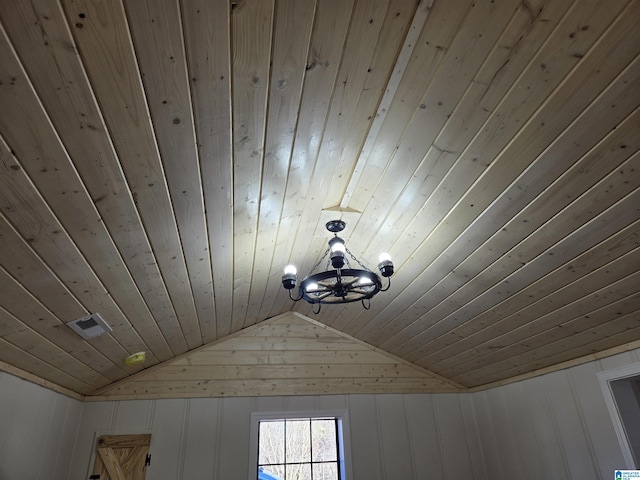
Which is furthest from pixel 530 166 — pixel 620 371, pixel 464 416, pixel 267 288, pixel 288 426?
pixel 288 426

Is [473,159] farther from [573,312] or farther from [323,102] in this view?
[573,312]

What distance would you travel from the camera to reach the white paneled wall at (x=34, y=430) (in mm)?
3410

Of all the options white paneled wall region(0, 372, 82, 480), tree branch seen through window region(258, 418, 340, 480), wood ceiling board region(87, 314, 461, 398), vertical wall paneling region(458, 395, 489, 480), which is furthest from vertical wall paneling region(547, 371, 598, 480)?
white paneled wall region(0, 372, 82, 480)

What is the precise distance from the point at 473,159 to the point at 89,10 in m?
1.84

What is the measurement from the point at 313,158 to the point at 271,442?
189 inches

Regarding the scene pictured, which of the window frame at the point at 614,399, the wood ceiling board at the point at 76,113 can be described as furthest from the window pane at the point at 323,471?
the wood ceiling board at the point at 76,113

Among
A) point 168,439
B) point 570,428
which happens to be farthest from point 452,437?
point 168,439

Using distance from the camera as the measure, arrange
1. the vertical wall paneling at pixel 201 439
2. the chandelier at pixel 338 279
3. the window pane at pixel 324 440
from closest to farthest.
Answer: the chandelier at pixel 338 279, the vertical wall paneling at pixel 201 439, the window pane at pixel 324 440

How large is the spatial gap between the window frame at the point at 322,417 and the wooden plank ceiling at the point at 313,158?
6.26 ft

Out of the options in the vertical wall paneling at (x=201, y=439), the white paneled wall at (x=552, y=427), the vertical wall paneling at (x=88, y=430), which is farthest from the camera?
the vertical wall paneling at (x=201, y=439)

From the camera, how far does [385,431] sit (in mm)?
5188

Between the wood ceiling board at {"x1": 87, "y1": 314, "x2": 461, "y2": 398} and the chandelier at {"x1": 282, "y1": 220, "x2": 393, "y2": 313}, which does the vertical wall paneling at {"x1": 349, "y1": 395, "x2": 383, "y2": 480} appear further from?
the chandelier at {"x1": 282, "y1": 220, "x2": 393, "y2": 313}

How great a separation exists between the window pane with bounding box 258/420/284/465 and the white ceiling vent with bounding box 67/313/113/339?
3078 mm

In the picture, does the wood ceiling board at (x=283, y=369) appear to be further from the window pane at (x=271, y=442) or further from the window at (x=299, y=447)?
the window pane at (x=271, y=442)
